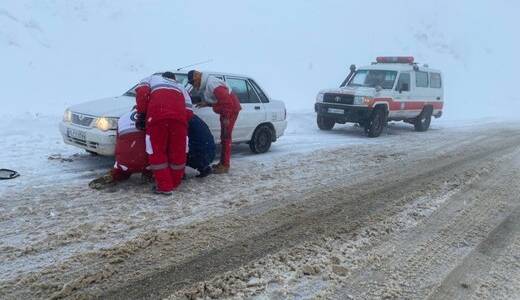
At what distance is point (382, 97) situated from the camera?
12.7 metres

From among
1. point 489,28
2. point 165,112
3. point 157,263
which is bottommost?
point 157,263

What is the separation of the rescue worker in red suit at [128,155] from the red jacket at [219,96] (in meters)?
1.44

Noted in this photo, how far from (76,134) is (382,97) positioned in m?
8.41

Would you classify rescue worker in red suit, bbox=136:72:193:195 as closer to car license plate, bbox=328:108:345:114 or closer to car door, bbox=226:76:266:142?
car door, bbox=226:76:266:142

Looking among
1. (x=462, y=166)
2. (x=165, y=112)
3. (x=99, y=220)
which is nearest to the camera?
(x=99, y=220)

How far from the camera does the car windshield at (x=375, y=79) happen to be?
43.4ft

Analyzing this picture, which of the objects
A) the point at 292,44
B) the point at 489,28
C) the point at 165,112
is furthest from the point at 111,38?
the point at 489,28

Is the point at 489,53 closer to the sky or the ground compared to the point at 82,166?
closer to the sky

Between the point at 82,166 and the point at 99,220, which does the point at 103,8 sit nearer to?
the point at 82,166

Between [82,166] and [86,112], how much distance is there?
2.68ft

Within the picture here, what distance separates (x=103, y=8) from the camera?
18.3 meters

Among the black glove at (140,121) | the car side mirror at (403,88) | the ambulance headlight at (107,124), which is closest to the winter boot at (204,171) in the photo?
the black glove at (140,121)

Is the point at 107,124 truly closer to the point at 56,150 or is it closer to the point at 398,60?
the point at 56,150

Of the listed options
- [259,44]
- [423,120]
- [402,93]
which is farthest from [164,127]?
[259,44]
